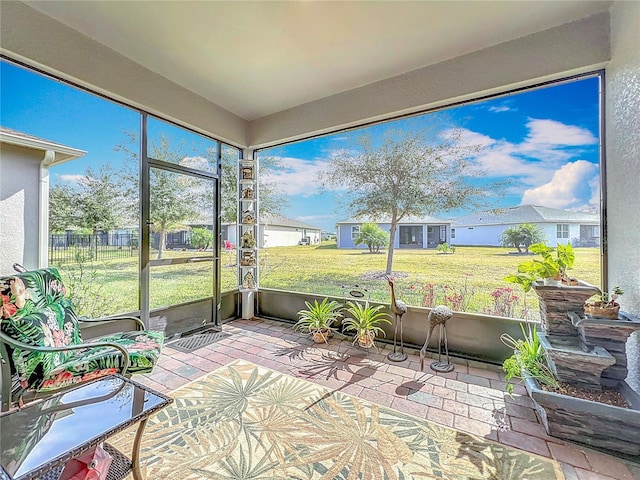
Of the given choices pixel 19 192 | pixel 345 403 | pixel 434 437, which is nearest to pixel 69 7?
pixel 19 192

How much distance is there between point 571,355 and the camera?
1.84m

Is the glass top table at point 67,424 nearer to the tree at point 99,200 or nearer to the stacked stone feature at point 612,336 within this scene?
the tree at point 99,200

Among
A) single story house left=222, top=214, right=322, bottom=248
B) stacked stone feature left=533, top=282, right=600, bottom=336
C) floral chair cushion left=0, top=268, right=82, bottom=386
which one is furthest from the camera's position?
single story house left=222, top=214, right=322, bottom=248

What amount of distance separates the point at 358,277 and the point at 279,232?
146 centimetres

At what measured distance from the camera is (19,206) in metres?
2.28

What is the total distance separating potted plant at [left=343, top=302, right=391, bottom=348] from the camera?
321cm

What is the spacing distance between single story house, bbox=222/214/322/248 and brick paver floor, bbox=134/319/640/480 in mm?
1349

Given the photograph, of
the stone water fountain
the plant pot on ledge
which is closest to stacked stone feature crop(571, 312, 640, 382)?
A: the stone water fountain

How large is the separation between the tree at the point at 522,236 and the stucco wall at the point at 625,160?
18.7 inches

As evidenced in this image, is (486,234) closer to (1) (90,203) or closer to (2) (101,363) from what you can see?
(2) (101,363)

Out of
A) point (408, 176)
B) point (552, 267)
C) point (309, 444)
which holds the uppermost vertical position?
point (408, 176)

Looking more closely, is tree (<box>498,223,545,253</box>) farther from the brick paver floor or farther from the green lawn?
the brick paver floor

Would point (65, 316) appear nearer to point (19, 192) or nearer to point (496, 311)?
point (19, 192)

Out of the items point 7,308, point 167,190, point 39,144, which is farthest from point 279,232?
point 7,308
